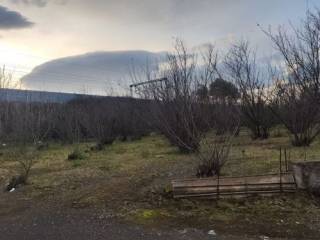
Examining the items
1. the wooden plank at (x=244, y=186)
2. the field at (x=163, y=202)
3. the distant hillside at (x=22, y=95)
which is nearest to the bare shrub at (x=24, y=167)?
the field at (x=163, y=202)

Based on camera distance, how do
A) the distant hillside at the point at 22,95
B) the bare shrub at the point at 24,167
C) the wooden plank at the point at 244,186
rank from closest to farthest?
the wooden plank at the point at 244,186
the bare shrub at the point at 24,167
the distant hillside at the point at 22,95

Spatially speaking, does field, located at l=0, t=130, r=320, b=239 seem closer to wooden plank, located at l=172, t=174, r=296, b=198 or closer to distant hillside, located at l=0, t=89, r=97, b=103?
wooden plank, located at l=172, t=174, r=296, b=198

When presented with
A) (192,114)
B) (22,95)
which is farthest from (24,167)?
(22,95)

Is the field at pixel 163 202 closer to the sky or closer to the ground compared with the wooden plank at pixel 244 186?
→ closer to the ground

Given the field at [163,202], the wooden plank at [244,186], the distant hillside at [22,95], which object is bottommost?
the field at [163,202]

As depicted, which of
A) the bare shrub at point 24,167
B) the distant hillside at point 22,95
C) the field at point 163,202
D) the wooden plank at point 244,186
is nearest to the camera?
the field at point 163,202

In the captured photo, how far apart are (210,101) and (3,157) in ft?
37.6

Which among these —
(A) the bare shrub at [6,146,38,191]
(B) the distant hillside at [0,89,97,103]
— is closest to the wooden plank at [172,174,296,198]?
(A) the bare shrub at [6,146,38,191]

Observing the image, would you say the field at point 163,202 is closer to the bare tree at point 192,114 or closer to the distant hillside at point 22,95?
the bare tree at point 192,114

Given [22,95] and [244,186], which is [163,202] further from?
[22,95]

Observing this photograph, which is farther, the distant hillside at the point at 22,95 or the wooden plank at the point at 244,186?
the distant hillside at the point at 22,95

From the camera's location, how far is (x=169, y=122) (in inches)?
581

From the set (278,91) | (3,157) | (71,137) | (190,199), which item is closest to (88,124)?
(71,137)

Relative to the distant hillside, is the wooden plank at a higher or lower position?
lower
